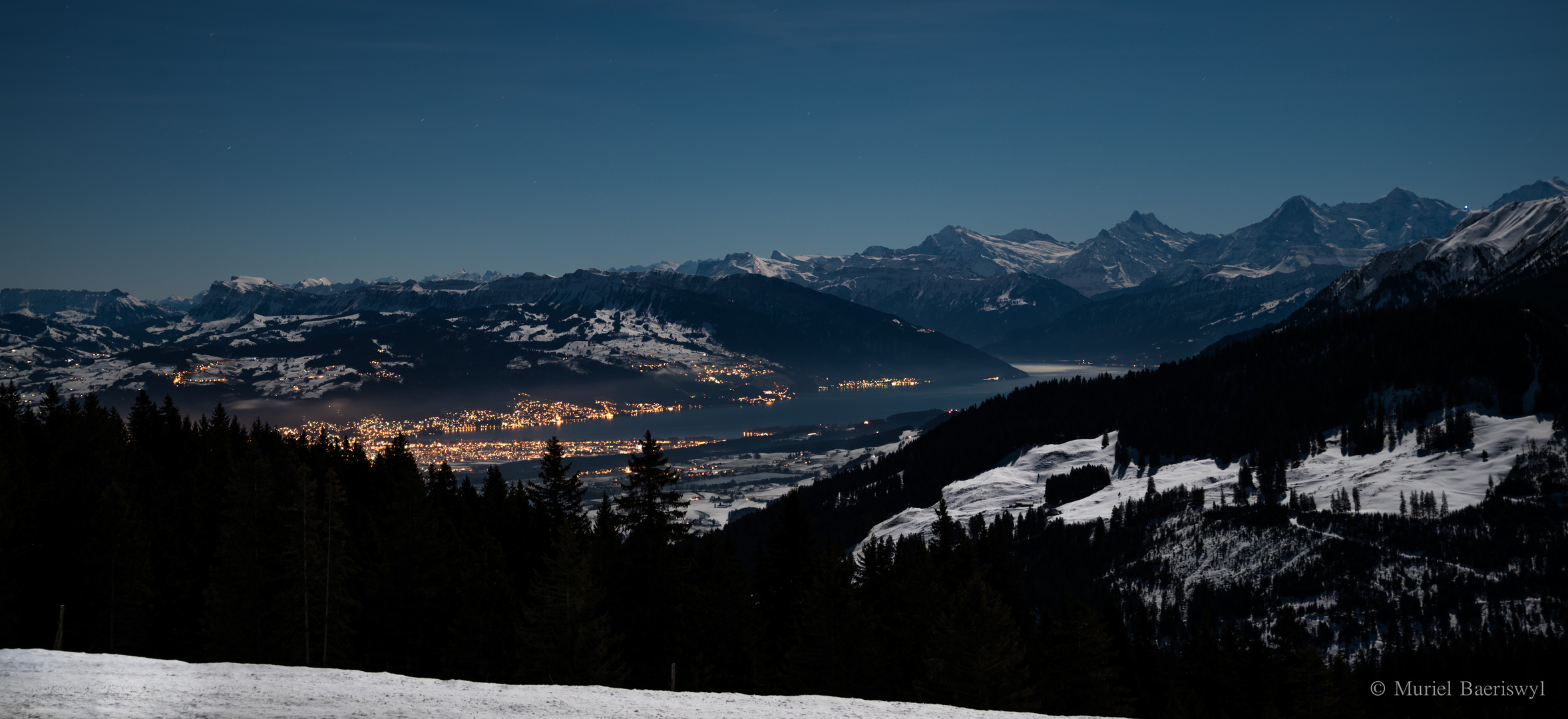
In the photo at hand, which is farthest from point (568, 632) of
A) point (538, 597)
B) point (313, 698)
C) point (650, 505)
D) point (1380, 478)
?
point (1380, 478)

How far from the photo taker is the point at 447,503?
73.7 meters

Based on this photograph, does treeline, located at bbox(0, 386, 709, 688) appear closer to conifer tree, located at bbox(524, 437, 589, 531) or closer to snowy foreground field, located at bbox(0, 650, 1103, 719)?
conifer tree, located at bbox(524, 437, 589, 531)

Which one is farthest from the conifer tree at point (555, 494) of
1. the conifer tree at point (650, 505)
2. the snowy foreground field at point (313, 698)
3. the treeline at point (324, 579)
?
the snowy foreground field at point (313, 698)

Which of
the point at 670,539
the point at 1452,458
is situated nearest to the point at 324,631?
the point at 670,539

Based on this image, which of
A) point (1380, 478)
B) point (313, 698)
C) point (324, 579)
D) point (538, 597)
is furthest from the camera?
point (1380, 478)

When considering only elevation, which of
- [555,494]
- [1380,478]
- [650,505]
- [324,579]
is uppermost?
[650,505]

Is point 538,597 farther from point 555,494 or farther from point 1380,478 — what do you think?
point 1380,478

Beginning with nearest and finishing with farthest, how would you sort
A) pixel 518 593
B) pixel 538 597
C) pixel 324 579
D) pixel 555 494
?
pixel 538 597, pixel 324 579, pixel 518 593, pixel 555 494

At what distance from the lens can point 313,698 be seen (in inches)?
903

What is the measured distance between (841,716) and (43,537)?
51532 mm

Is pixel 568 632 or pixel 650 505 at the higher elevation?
pixel 650 505

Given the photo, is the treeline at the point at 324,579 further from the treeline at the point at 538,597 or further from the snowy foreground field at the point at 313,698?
the snowy foreground field at the point at 313,698

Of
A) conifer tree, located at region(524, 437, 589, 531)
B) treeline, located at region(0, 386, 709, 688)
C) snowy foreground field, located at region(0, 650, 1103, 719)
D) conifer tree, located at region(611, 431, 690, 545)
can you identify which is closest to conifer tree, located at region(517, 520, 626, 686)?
treeline, located at region(0, 386, 709, 688)

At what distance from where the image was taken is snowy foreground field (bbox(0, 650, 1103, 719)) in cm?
2139
